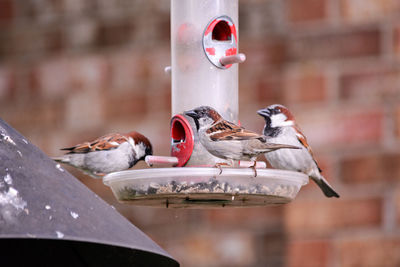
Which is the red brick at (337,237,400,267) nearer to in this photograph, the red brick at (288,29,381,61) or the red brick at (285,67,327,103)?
the red brick at (285,67,327,103)

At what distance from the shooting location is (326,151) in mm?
3113

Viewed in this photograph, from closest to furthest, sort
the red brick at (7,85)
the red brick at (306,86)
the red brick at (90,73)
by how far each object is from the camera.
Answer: the red brick at (306,86)
the red brick at (90,73)
the red brick at (7,85)

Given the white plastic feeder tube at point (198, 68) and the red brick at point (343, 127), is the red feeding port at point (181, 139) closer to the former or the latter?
the white plastic feeder tube at point (198, 68)

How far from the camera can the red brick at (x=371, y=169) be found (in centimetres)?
306

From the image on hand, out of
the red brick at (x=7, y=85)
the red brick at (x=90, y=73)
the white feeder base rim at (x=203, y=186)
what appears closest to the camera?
the white feeder base rim at (x=203, y=186)

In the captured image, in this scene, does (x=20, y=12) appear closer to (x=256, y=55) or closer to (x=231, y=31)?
(x=256, y=55)

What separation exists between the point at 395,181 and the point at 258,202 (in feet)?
3.46

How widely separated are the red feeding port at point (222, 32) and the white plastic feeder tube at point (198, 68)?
2 cm

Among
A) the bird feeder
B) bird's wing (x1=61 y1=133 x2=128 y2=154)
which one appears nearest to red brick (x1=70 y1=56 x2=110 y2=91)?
the bird feeder

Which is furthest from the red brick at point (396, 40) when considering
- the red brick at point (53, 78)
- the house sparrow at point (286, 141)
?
the red brick at point (53, 78)

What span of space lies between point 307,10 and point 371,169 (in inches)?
22.1

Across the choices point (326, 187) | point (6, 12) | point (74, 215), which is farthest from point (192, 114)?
point (6, 12)

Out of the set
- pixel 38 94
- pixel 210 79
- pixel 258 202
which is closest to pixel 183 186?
pixel 258 202

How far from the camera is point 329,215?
3146 millimetres
